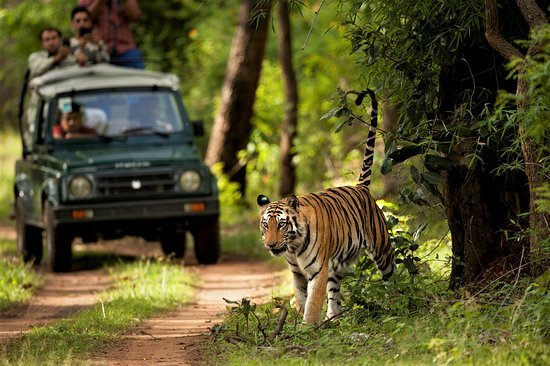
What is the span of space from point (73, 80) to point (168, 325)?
221 inches

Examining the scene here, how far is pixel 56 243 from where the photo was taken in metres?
14.0

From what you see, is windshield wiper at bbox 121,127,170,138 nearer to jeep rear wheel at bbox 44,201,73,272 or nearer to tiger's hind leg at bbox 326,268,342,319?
jeep rear wheel at bbox 44,201,73,272

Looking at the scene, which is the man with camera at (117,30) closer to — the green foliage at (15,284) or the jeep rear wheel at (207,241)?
the jeep rear wheel at (207,241)

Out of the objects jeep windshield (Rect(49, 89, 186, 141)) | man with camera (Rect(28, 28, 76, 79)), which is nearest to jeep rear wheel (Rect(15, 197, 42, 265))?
jeep windshield (Rect(49, 89, 186, 141))

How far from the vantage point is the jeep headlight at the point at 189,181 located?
14.1 m

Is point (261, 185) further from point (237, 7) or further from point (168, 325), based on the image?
point (168, 325)

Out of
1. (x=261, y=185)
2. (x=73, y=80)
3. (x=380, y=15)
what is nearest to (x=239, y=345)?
(x=380, y=15)

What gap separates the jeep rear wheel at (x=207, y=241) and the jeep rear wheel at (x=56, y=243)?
5.03ft

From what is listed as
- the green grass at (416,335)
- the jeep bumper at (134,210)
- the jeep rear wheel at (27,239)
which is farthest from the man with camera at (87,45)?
the green grass at (416,335)

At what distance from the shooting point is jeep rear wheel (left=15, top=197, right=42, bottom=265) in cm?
1527

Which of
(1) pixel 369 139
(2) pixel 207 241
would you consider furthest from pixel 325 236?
(2) pixel 207 241

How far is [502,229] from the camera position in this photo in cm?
898

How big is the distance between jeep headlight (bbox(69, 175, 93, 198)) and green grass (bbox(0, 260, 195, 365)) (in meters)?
0.97

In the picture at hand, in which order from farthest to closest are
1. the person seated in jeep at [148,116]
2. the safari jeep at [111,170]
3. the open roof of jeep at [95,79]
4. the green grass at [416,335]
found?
the person seated in jeep at [148,116], the open roof of jeep at [95,79], the safari jeep at [111,170], the green grass at [416,335]
